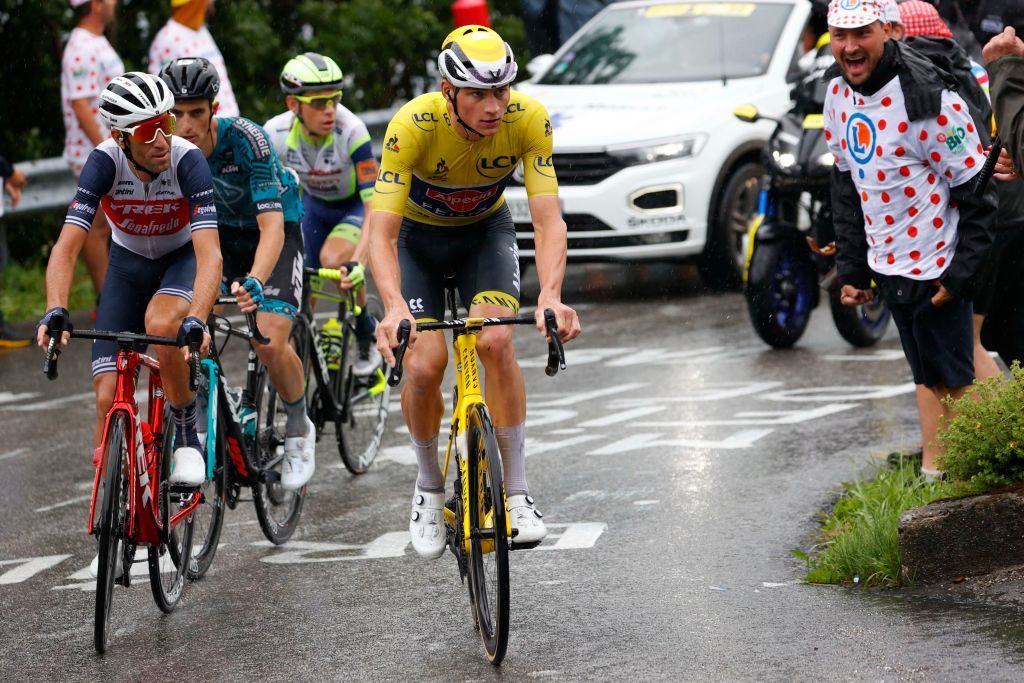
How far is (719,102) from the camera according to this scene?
14.4 m

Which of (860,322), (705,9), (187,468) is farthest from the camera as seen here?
(705,9)

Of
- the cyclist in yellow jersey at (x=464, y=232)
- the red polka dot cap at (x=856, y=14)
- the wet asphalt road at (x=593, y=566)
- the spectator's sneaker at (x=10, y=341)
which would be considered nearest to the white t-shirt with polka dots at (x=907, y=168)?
the red polka dot cap at (x=856, y=14)

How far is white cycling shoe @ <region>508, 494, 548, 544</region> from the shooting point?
6.47 metres

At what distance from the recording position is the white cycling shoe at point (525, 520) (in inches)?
255

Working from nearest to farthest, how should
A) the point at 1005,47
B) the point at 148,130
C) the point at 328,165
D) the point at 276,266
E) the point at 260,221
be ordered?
the point at 1005,47
the point at 148,130
the point at 260,221
the point at 276,266
the point at 328,165

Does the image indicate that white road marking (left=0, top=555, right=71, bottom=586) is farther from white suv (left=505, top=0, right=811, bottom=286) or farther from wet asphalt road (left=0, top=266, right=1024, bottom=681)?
white suv (left=505, top=0, right=811, bottom=286)

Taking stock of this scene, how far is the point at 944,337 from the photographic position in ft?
24.5

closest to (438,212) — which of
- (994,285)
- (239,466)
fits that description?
(239,466)

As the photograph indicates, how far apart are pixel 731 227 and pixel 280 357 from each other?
6479 mm

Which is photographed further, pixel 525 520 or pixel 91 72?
pixel 91 72

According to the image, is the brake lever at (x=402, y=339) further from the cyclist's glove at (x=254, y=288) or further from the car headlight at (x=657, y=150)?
the car headlight at (x=657, y=150)

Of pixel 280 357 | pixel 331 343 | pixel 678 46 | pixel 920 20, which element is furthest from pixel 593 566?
pixel 678 46

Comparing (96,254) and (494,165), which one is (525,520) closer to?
(494,165)

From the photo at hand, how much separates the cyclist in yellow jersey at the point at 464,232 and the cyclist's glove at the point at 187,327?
0.75 metres
